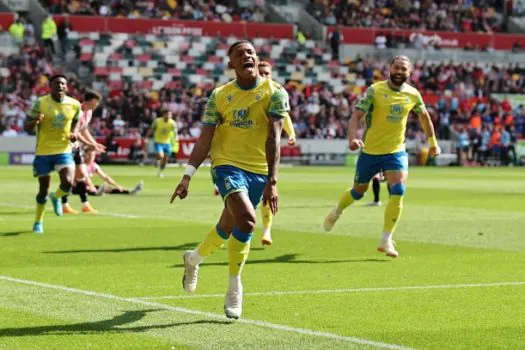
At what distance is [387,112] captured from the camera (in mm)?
16094

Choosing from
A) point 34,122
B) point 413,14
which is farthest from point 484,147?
point 34,122

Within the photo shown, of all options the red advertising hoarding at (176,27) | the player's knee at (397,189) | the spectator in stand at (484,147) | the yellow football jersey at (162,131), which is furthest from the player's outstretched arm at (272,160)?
the spectator in stand at (484,147)

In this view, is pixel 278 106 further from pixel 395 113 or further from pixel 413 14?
pixel 413 14

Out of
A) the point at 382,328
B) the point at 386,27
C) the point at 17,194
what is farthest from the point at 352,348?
the point at 386,27

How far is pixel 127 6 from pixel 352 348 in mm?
→ 52105

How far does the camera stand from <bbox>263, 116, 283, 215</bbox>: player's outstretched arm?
33.3ft

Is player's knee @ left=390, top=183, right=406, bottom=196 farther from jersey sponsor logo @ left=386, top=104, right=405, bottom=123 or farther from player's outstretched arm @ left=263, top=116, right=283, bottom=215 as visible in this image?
player's outstretched arm @ left=263, top=116, right=283, bottom=215

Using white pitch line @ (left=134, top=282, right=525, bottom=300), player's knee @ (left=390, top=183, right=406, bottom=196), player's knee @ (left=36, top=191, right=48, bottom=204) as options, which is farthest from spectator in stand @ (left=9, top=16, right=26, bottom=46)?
white pitch line @ (left=134, top=282, right=525, bottom=300)

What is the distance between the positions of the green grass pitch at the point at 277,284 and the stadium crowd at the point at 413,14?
4239 centimetres

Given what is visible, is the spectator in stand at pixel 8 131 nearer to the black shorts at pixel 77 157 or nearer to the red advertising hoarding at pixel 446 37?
the red advertising hoarding at pixel 446 37

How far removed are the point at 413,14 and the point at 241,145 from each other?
58863 millimetres

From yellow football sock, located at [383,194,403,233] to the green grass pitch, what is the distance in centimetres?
46

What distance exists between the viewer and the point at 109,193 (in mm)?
30516

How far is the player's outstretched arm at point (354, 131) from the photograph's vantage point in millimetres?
15586
